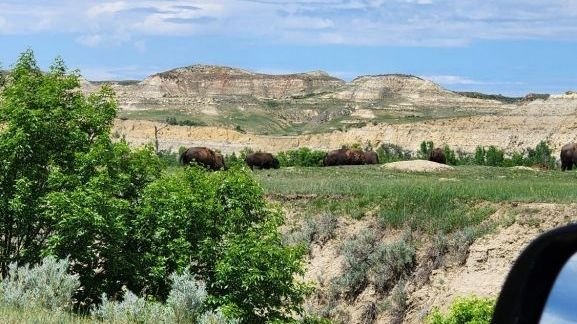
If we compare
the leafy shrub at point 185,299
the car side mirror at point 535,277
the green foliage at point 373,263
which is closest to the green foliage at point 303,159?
the green foliage at point 373,263

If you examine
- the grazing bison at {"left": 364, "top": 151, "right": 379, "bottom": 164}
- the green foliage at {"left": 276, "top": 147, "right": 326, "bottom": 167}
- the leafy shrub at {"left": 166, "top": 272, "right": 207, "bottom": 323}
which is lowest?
the green foliage at {"left": 276, "top": 147, "right": 326, "bottom": 167}

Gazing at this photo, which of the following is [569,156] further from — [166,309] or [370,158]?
[166,309]

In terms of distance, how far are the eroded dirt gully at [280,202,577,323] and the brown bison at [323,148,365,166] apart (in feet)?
112

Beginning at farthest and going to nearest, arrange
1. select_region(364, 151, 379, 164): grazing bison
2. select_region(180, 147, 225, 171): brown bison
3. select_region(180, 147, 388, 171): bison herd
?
1. select_region(364, 151, 379, 164): grazing bison
2. select_region(180, 147, 388, 171): bison herd
3. select_region(180, 147, 225, 171): brown bison

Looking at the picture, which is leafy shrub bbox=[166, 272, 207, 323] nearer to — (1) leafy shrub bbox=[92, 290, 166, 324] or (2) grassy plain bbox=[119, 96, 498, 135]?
(1) leafy shrub bbox=[92, 290, 166, 324]

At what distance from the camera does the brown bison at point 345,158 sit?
227ft

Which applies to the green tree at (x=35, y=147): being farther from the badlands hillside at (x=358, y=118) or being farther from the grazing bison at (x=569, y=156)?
the badlands hillside at (x=358, y=118)

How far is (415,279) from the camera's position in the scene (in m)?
32.7

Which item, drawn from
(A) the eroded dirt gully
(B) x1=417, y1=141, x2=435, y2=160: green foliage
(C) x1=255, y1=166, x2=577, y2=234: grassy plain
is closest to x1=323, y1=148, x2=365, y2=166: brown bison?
(B) x1=417, y1=141, x2=435, y2=160: green foliage

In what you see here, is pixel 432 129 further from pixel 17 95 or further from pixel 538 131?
pixel 17 95

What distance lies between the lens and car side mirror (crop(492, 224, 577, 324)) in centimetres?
246

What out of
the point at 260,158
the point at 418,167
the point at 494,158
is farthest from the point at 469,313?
the point at 494,158

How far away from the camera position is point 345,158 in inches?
2721

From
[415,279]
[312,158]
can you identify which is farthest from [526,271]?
[312,158]
